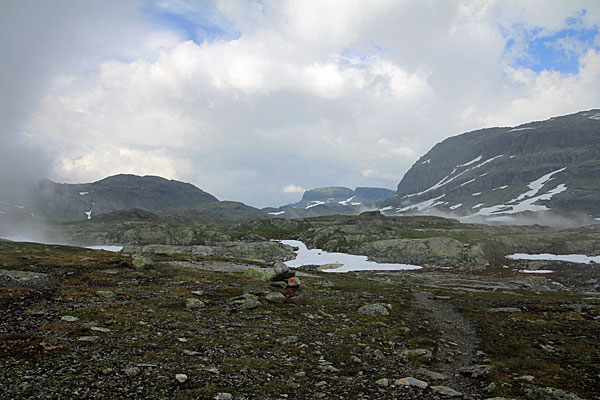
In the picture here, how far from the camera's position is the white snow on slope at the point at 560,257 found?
3867 inches

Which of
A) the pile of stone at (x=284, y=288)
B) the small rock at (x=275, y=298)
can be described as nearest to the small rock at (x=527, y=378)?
the pile of stone at (x=284, y=288)

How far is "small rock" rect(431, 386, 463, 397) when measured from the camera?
39.8 feet

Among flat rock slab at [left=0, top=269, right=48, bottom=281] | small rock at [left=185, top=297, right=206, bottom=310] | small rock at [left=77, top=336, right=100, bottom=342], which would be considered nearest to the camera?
small rock at [left=77, top=336, right=100, bottom=342]

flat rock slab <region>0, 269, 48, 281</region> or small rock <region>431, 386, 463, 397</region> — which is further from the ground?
flat rock slab <region>0, 269, 48, 281</region>

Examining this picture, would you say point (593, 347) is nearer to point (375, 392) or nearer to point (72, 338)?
point (375, 392)

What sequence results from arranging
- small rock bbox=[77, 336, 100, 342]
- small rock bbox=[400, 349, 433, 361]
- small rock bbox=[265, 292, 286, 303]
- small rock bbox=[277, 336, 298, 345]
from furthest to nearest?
1. small rock bbox=[265, 292, 286, 303]
2. small rock bbox=[277, 336, 298, 345]
3. small rock bbox=[400, 349, 433, 361]
4. small rock bbox=[77, 336, 100, 342]

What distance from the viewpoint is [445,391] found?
40.5 ft

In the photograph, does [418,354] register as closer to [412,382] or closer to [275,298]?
[412,382]

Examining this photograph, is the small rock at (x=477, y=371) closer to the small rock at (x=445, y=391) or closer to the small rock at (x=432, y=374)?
the small rock at (x=432, y=374)

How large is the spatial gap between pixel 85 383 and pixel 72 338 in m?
5.62

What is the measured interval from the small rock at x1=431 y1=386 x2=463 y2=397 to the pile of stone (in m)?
17.2

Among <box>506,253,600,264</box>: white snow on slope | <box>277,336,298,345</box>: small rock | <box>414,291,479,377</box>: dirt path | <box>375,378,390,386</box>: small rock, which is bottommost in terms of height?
<box>506,253,600,264</box>: white snow on slope

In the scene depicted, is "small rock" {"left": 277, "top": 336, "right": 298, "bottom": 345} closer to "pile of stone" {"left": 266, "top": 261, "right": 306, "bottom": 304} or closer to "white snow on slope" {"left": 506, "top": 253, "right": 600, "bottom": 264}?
"pile of stone" {"left": 266, "top": 261, "right": 306, "bottom": 304}

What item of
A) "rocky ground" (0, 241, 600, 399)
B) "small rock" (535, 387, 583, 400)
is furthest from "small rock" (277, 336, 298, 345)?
"small rock" (535, 387, 583, 400)
